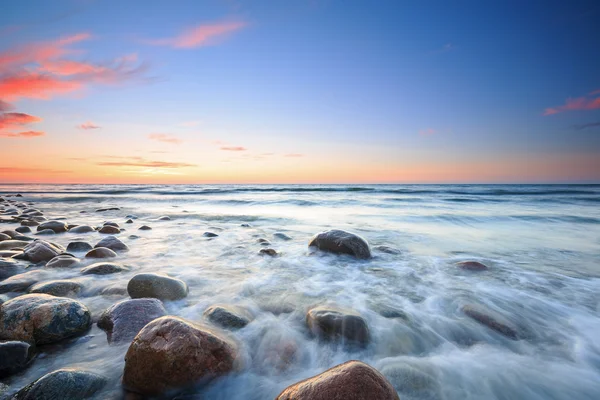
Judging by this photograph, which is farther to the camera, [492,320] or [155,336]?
[492,320]

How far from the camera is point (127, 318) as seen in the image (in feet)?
7.15

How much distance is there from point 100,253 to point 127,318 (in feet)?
8.57

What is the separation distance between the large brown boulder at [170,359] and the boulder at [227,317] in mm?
577

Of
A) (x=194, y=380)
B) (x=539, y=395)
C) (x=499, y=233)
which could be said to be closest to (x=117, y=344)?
(x=194, y=380)

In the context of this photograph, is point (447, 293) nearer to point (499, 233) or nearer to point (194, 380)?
point (194, 380)

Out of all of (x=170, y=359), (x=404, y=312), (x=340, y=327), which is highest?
(x=170, y=359)

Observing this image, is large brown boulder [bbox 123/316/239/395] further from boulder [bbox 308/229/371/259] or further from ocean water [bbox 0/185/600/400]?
boulder [bbox 308/229/371/259]

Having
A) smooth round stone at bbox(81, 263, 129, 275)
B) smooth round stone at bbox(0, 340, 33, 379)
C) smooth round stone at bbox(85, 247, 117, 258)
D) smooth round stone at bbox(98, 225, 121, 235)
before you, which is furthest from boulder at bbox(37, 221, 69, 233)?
smooth round stone at bbox(0, 340, 33, 379)

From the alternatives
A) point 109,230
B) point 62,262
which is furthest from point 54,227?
point 62,262

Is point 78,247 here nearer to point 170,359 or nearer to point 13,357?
point 13,357

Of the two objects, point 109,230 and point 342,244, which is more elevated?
point 342,244

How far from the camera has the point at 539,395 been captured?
177 centimetres

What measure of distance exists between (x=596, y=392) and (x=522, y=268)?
2747 mm

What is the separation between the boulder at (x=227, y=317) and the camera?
7.63ft
